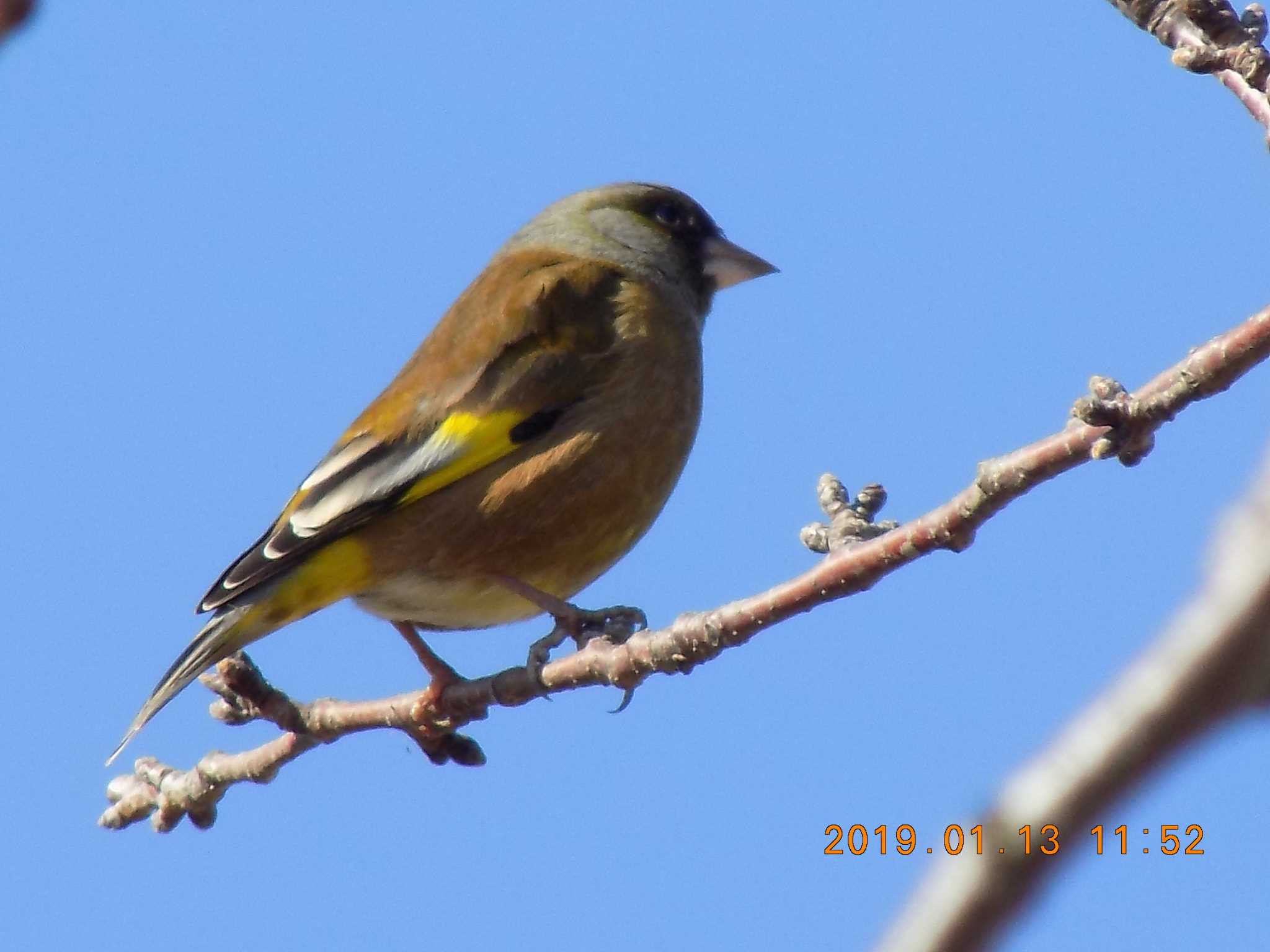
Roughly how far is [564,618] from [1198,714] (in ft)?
13.0

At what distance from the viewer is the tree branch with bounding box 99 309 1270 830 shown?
106 inches

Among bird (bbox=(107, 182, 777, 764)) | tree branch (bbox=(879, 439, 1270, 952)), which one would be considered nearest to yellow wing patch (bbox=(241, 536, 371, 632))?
bird (bbox=(107, 182, 777, 764))

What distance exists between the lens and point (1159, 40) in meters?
3.65

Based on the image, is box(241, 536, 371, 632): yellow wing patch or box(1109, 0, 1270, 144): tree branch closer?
box(1109, 0, 1270, 144): tree branch

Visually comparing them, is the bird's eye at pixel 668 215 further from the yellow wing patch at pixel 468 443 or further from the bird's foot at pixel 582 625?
the bird's foot at pixel 582 625

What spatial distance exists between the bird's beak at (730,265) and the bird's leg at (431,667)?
237 cm

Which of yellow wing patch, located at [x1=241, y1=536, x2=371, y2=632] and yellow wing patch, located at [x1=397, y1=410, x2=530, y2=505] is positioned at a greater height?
yellow wing patch, located at [x1=397, y1=410, x2=530, y2=505]

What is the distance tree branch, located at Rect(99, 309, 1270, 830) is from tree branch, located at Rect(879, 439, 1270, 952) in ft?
6.12

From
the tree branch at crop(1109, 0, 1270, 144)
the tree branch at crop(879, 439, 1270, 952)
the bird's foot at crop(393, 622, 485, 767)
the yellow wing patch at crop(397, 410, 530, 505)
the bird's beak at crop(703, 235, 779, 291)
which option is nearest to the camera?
→ the tree branch at crop(879, 439, 1270, 952)

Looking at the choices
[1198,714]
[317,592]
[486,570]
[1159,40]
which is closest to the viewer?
[1198,714]

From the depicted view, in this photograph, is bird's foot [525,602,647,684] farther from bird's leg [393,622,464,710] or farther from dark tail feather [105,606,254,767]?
dark tail feather [105,606,254,767]

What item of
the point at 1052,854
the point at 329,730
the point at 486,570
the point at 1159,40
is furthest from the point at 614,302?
the point at 1052,854

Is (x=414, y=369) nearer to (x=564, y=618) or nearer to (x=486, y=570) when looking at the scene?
(x=486, y=570)

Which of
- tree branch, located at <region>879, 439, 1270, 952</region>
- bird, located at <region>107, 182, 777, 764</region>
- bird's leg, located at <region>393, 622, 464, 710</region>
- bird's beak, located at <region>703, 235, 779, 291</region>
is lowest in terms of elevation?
tree branch, located at <region>879, 439, 1270, 952</region>
